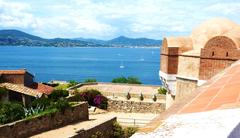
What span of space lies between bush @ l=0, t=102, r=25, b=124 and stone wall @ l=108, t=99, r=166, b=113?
11.0 metres

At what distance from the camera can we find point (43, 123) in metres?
22.0

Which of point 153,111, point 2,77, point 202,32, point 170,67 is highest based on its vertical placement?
point 202,32

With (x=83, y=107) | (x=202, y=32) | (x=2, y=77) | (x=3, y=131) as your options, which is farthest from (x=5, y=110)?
(x=2, y=77)

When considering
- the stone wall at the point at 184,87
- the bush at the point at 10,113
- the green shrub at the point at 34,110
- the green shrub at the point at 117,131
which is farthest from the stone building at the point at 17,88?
the stone wall at the point at 184,87

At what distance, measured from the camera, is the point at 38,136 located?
2078 cm

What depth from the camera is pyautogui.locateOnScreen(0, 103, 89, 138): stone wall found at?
63.2 feet

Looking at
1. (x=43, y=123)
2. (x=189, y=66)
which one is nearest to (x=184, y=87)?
(x=189, y=66)

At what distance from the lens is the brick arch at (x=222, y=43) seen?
15202mm

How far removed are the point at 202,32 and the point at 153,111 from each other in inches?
515

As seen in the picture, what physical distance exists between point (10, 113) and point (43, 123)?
215 centimetres

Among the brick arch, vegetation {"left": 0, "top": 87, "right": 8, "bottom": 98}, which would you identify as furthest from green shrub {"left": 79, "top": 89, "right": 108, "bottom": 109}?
the brick arch

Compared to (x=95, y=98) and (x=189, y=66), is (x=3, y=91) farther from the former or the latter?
(x=189, y=66)

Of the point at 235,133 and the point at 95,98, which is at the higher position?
the point at 235,133

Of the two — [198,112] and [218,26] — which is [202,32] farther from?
[198,112]
